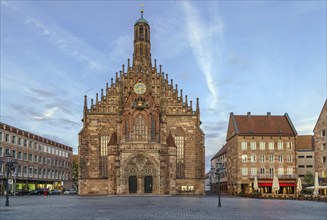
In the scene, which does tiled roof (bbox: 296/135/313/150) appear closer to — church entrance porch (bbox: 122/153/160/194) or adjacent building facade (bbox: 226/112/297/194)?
adjacent building facade (bbox: 226/112/297/194)

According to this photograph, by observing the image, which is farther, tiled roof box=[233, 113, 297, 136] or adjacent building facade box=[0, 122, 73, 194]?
adjacent building facade box=[0, 122, 73, 194]

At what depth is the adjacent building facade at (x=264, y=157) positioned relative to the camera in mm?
81562

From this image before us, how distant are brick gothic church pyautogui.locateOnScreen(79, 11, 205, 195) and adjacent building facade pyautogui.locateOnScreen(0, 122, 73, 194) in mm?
15365

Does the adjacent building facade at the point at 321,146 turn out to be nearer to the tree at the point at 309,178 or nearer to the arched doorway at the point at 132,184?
the tree at the point at 309,178

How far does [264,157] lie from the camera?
270ft

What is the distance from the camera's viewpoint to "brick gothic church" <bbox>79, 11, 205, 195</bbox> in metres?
72.7

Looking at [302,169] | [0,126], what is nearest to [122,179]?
[0,126]

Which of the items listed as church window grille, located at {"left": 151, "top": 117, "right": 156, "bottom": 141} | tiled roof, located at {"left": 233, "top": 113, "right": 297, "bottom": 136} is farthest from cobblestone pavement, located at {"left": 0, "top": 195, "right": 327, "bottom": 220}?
tiled roof, located at {"left": 233, "top": 113, "right": 297, "bottom": 136}

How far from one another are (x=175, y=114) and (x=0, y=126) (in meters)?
33.7

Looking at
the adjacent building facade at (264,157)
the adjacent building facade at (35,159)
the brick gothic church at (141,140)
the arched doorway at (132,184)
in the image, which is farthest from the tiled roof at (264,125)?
the adjacent building facade at (35,159)

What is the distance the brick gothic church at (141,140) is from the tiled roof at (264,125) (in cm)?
1134

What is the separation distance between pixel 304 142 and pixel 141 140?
122 ft

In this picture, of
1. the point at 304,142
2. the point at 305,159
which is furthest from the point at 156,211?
the point at 304,142

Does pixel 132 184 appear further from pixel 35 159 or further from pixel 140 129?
pixel 35 159
